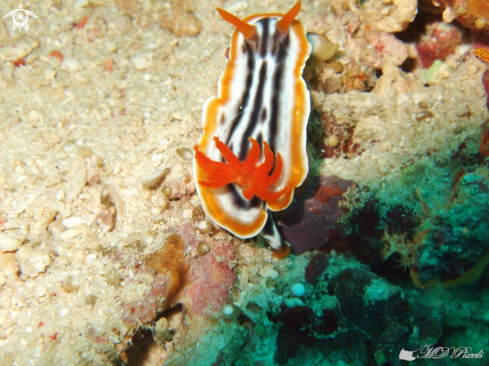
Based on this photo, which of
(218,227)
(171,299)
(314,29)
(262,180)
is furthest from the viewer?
(314,29)

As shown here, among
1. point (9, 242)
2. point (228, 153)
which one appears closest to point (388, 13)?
point (228, 153)

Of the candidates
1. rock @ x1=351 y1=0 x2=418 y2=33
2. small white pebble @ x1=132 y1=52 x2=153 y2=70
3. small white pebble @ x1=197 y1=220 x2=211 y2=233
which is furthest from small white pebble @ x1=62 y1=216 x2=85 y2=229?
rock @ x1=351 y1=0 x2=418 y2=33

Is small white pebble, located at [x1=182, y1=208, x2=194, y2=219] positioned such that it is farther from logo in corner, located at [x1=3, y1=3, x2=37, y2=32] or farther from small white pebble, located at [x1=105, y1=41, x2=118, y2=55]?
logo in corner, located at [x1=3, y1=3, x2=37, y2=32]

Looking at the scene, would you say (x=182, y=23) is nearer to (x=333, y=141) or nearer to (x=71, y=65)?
(x=71, y=65)

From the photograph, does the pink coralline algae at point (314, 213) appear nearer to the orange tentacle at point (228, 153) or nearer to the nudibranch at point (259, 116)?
the nudibranch at point (259, 116)

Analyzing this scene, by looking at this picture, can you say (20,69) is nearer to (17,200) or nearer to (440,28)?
(17,200)

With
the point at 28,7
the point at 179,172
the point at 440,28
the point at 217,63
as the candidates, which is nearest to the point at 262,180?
the point at 179,172

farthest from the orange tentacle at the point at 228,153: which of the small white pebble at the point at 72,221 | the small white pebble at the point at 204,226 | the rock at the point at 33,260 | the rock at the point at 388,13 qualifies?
the rock at the point at 388,13

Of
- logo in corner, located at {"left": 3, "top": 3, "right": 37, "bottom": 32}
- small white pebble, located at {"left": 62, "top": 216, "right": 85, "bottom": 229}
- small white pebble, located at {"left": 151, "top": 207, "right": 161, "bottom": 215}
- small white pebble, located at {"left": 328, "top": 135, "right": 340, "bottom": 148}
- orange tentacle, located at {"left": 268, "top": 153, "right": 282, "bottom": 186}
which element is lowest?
small white pebble, located at {"left": 62, "top": 216, "right": 85, "bottom": 229}
